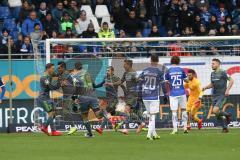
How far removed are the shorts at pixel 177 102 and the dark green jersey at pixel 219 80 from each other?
1039 mm

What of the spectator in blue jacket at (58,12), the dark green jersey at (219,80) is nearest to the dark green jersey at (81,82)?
the dark green jersey at (219,80)

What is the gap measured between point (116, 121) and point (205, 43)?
157 inches

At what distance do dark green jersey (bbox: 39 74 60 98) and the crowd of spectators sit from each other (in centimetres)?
359

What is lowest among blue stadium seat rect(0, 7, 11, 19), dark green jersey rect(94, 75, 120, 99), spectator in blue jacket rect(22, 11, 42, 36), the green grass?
the green grass

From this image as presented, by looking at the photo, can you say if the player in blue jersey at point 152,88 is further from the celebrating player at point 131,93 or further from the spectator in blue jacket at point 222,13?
the spectator in blue jacket at point 222,13

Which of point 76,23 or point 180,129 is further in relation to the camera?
point 76,23

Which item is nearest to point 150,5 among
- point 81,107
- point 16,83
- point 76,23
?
point 76,23

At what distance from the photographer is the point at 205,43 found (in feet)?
83.8

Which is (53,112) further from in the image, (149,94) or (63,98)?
(149,94)

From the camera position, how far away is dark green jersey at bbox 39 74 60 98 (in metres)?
22.8

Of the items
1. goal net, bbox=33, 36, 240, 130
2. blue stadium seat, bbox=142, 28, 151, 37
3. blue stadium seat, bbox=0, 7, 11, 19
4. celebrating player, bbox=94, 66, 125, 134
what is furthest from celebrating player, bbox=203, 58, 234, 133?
blue stadium seat, bbox=0, 7, 11, 19

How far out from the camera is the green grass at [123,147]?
1562 centimetres

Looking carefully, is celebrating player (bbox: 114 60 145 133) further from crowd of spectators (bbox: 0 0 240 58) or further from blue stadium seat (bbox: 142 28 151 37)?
blue stadium seat (bbox: 142 28 151 37)

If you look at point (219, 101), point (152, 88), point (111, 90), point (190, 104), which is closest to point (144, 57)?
point (111, 90)
